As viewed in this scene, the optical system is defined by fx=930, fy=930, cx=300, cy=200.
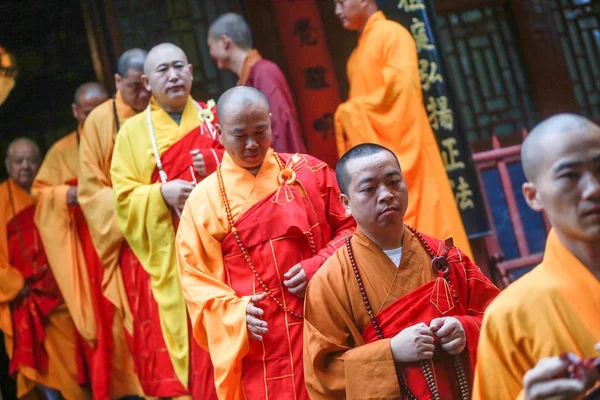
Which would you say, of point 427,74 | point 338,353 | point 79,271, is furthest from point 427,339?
point 79,271

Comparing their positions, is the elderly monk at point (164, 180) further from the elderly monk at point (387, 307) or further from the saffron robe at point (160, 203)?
the elderly monk at point (387, 307)

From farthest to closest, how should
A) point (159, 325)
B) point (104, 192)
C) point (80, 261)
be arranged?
point (80, 261), point (104, 192), point (159, 325)

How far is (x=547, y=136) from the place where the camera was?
256cm

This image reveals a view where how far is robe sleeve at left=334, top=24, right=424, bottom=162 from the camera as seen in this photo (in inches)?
211

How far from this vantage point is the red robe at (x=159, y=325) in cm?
454

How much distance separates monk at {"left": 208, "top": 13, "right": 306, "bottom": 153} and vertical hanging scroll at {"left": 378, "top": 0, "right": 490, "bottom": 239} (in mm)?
776

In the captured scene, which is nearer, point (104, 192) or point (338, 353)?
point (338, 353)

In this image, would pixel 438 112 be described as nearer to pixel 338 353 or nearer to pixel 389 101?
pixel 389 101

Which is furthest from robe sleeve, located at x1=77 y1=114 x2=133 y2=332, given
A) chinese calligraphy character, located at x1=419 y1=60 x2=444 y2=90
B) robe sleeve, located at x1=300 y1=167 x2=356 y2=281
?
chinese calligraphy character, located at x1=419 y1=60 x2=444 y2=90

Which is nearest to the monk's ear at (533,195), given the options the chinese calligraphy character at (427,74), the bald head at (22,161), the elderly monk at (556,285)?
the elderly monk at (556,285)

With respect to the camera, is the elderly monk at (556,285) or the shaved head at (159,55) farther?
the shaved head at (159,55)

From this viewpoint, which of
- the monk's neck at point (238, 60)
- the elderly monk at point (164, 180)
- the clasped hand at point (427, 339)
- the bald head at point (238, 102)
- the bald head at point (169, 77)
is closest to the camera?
the clasped hand at point (427, 339)

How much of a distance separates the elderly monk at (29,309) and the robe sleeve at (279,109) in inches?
64.5

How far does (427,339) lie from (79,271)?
3.14 m
